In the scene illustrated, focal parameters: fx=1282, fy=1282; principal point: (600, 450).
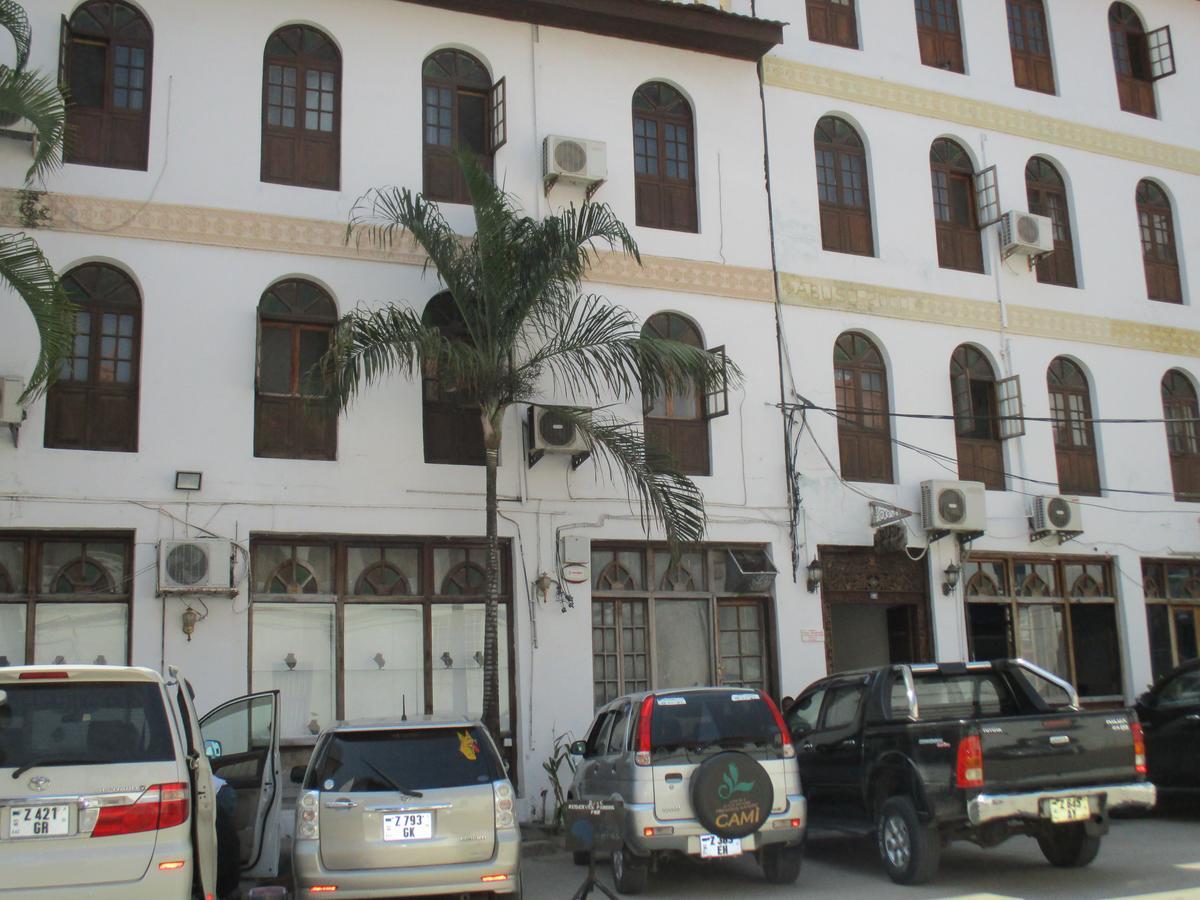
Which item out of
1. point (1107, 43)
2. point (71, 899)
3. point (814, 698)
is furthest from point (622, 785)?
point (1107, 43)

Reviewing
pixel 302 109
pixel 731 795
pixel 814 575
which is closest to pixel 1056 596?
pixel 814 575

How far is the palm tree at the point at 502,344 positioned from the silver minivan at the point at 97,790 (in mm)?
6121

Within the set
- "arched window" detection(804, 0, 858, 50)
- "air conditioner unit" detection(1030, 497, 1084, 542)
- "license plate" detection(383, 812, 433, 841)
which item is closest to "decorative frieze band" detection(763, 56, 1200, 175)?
"arched window" detection(804, 0, 858, 50)

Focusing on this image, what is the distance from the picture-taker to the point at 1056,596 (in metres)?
19.2

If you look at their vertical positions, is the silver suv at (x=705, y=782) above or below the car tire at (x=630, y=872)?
above

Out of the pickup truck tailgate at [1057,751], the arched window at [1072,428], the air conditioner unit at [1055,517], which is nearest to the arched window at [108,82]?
the pickup truck tailgate at [1057,751]

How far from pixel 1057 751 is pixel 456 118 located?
430 inches

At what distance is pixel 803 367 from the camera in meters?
18.0

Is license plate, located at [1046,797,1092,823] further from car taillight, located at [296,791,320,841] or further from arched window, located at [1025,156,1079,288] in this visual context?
arched window, located at [1025,156,1079,288]

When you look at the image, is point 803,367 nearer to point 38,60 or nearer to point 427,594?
point 427,594

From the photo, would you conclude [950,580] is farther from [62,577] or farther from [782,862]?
[62,577]

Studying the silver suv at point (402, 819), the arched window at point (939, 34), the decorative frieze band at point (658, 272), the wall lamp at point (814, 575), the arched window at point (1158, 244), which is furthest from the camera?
the arched window at point (1158, 244)

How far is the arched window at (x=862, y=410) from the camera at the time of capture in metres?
18.1

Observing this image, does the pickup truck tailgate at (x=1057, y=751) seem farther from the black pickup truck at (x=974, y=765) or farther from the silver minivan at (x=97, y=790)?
the silver minivan at (x=97, y=790)
